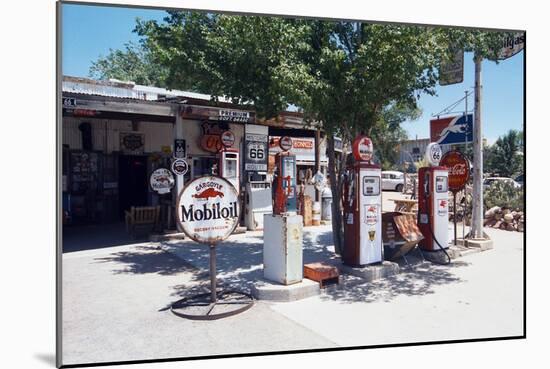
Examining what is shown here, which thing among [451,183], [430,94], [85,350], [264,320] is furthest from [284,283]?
[451,183]

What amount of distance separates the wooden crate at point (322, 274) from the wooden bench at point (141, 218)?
15.6 ft

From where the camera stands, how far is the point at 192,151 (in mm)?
10820

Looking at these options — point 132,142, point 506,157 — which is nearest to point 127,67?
point 132,142

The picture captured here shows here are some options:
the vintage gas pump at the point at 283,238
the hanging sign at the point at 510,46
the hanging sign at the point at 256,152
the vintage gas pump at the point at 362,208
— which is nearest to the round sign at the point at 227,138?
the hanging sign at the point at 256,152

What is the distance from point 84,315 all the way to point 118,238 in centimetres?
458

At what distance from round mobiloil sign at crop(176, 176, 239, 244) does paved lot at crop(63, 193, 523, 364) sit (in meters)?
0.98

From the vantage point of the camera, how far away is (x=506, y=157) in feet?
57.7

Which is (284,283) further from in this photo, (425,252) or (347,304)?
(425,252)

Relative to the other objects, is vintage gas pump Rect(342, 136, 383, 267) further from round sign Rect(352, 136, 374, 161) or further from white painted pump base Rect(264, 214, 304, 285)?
white painted pump base Rect(264, 214, 304, 285)

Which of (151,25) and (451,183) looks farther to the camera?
(451,183)

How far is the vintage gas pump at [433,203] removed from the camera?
7.30 metres

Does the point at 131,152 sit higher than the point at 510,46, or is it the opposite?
the point at 510,46

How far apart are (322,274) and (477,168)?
199 inches

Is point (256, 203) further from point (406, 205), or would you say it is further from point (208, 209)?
point (208, 209)
